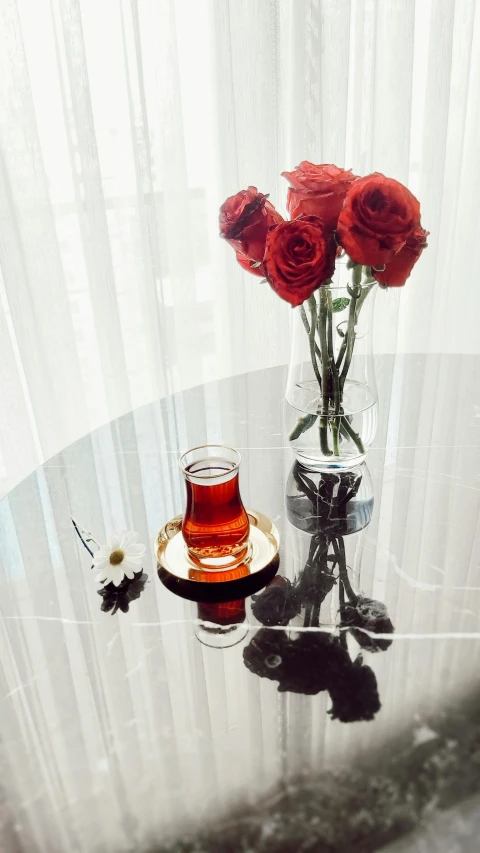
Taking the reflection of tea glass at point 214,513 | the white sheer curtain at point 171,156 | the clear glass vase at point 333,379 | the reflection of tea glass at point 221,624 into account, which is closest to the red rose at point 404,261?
the clear glass vase at point 333,379

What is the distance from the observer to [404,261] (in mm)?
752

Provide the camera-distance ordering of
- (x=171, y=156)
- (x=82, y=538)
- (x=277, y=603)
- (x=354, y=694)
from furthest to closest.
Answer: (x=171, y=156) < (x=82, y=538) < (x=277, y=603) < (x=354, y=694)

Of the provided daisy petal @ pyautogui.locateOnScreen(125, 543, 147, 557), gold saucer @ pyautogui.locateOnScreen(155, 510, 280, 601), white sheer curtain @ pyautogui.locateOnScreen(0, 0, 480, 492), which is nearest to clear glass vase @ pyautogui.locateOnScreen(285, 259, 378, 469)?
gold saucer @ pyautogui.locateOnScreen(155, 510, 280, 601)

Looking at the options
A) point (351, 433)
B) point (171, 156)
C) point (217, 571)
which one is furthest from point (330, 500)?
point (171, 156)

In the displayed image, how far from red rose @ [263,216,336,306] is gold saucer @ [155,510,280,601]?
0.89 ft

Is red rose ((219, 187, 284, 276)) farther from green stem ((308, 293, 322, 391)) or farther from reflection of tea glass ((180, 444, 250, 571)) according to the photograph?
reflection of tea glass ((180, 444, 250, 571))

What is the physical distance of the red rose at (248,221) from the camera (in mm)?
754

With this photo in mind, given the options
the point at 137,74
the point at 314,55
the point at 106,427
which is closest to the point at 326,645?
the point at 106,427

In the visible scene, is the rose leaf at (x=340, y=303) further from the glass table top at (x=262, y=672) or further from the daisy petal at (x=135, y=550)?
the daisy petal at (x=135, y=550)

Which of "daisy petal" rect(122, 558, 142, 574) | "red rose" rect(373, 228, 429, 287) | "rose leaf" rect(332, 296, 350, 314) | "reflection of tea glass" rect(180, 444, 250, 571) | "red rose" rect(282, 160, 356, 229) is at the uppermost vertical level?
"red rose" rect(282, 160, 356, 229)

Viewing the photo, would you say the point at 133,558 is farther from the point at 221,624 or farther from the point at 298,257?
the point at 298,257

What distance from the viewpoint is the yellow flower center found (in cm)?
74

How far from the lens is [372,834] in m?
0.48

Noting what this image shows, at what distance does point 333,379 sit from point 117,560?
0.33 meters
